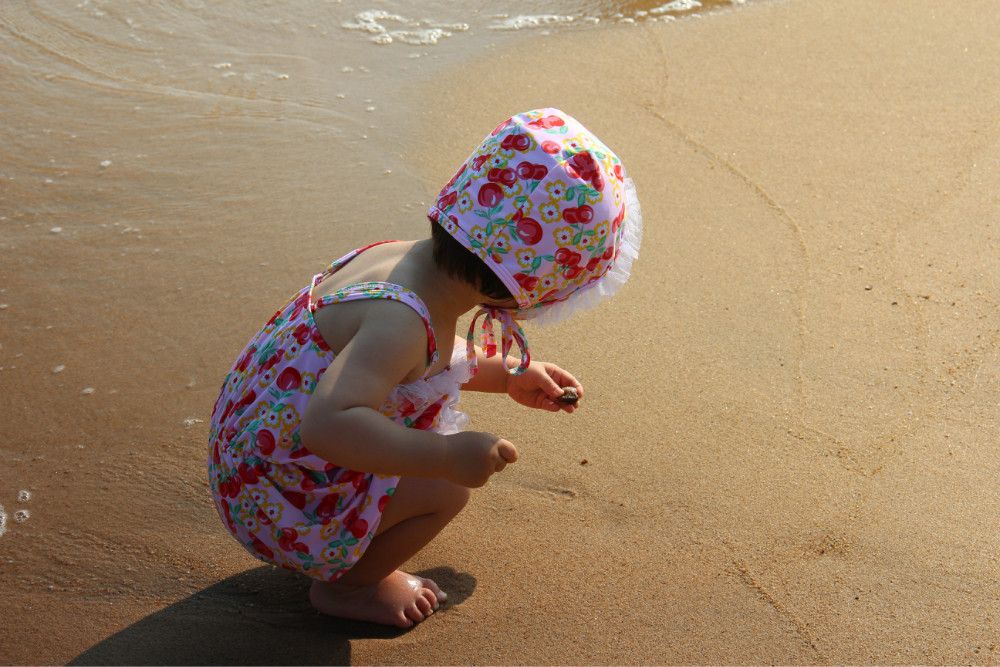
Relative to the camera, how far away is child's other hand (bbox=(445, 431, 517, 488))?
65.1 inches

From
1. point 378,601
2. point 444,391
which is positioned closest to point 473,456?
point 444,391

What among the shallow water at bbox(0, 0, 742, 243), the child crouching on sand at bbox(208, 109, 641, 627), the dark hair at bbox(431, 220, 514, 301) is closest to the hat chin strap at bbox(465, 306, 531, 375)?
the child crouching on sand at bbox(208, 109, 641, 627)

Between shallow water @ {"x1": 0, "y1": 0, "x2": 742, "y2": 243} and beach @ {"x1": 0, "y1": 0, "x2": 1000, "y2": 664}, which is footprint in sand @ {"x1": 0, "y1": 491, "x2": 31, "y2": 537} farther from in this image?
shallow water @ {"x1": 0, "y1": 0, "x2": 742, "y2": 243}

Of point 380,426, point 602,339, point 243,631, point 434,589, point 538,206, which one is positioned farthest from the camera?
point 602,339

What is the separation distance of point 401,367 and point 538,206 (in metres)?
0.39

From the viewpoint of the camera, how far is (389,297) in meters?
1.72

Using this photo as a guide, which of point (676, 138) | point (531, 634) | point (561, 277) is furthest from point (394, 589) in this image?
point (676, 138)

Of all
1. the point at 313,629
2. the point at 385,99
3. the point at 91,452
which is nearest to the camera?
the point at 313,629

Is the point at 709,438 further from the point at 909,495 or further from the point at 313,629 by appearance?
the point at 313,629

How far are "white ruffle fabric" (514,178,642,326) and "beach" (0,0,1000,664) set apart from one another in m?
0.57

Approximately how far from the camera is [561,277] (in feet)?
5.89

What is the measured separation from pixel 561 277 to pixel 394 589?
0.76 m

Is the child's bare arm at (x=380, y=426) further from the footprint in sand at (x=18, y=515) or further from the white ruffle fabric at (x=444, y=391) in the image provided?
the footprint in sand at (x=18, y=515)

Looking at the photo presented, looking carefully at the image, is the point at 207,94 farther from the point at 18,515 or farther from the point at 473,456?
the point at 473,456
